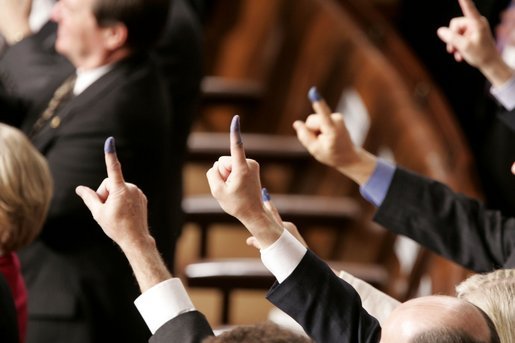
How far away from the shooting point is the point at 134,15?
2713mm

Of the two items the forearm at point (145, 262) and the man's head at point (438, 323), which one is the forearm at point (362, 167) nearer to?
the forearm at point (145, 262)

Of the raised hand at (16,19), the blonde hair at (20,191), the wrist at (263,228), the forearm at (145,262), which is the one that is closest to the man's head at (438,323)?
the wrist at (263,228)

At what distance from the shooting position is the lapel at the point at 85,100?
8.74 ft

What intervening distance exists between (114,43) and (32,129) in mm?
285

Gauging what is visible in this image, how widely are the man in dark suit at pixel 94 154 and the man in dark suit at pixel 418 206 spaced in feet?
1.62

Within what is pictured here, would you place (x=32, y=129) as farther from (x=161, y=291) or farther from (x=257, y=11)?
(x=257, y=11)

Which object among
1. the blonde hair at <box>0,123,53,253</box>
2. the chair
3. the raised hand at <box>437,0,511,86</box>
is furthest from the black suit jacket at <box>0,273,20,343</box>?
the chair

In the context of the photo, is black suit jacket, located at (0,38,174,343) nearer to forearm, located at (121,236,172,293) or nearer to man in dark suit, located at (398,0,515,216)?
forearm, located at (121,236,172,293)

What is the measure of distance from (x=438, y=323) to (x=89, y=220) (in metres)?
1.21

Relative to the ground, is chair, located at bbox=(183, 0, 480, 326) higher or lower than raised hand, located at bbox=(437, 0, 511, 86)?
lower

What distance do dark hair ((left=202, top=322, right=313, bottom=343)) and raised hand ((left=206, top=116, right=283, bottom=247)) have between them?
0.97 feet

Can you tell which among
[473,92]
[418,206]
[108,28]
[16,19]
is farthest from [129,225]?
[473,92]

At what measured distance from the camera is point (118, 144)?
2.64 meters

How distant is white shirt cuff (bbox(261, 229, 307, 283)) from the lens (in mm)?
1812
